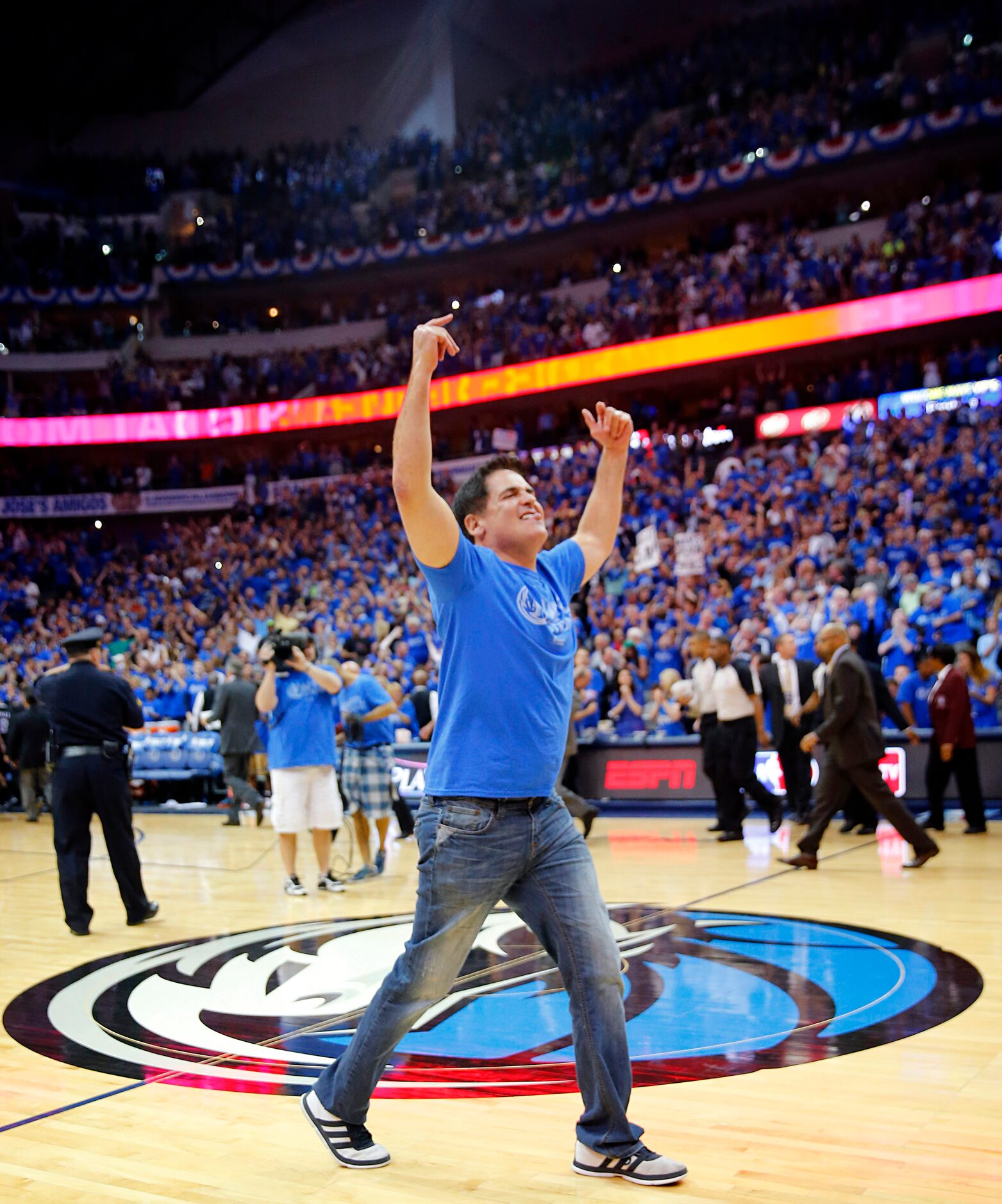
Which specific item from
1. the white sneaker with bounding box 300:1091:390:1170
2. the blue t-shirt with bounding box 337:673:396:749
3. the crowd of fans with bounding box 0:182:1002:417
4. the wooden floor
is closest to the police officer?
the wooden floor

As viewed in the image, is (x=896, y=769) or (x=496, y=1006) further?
(x=896, y=769)

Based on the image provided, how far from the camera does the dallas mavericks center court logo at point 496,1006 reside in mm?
4422

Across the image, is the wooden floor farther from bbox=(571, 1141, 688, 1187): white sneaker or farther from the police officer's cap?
the police officer's cap

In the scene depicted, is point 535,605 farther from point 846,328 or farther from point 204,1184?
point 846,328

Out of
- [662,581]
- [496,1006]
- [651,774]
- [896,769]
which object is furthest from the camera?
[662,581]

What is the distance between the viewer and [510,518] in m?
3.49

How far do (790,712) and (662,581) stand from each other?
22.0 ft

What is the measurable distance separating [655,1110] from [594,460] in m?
21.3

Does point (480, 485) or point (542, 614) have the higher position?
point (480, 485)

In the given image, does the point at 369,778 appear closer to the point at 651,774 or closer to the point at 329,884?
the point at 329,884

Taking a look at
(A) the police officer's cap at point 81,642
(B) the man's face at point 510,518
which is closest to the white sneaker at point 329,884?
(A) the police officer's cap at point 81,642

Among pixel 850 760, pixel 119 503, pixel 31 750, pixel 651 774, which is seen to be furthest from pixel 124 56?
pixel 850 760

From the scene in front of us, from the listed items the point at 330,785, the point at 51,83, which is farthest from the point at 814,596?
the point at 51,83

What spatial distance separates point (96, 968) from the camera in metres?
6.42
